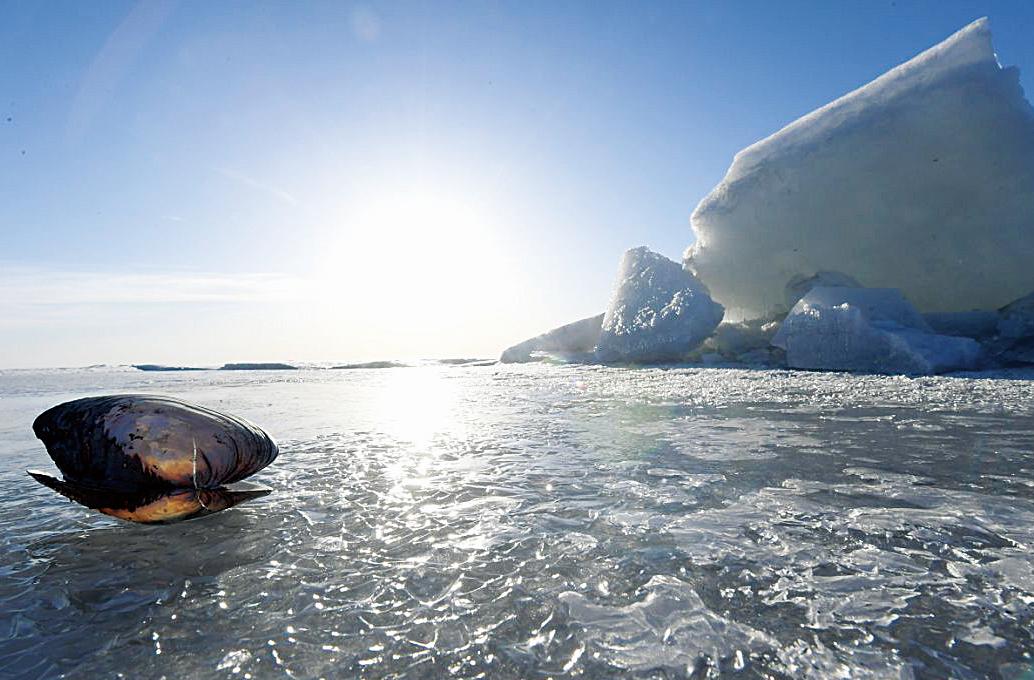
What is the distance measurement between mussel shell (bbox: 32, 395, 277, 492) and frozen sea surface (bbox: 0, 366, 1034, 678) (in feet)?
0.70

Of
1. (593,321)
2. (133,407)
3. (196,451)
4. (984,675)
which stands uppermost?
(593,321)

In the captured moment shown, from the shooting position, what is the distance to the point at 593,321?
20.6 m

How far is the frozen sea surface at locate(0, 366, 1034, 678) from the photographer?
124 centimetres

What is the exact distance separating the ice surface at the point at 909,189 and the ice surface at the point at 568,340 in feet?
19.4

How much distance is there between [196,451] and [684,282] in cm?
1555

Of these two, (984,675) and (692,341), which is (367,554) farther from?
(692,341)

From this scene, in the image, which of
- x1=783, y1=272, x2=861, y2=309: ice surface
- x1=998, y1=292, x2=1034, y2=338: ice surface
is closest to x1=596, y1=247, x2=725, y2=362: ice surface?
x1=783, y1=272, x2=861, y2=309: ice surface

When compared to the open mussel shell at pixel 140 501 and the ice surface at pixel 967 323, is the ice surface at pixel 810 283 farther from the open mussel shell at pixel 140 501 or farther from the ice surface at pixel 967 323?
the open mussel shell at pixel 140 501

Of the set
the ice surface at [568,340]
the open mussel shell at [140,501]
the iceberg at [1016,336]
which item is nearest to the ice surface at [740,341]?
the ice surface at [568,340]

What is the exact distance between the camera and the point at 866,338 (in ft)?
38.4

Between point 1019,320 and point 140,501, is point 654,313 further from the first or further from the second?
point 140,501

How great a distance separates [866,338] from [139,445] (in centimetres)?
1359

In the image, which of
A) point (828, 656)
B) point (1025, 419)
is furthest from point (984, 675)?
point (1025, 419)

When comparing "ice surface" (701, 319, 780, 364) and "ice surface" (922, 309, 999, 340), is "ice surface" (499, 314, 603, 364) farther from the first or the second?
"ice surface" (922, 309, 999, 340)
